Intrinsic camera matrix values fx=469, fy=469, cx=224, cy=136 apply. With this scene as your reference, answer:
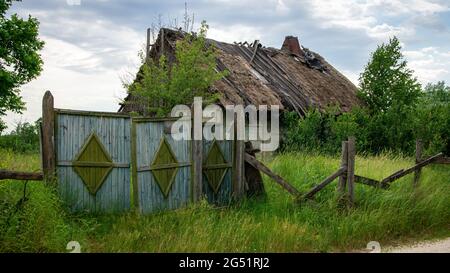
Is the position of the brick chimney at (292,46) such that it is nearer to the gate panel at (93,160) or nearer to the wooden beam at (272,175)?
the wooden beam at (272,175)

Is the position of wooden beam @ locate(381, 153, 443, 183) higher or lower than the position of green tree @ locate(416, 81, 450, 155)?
lower

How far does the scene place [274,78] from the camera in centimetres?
2134

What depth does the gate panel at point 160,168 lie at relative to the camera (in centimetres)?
823

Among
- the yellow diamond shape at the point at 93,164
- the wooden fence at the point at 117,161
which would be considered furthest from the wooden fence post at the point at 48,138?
the yellow diamond shape at the point at 93,164

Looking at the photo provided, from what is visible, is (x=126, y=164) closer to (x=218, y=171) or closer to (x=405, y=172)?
(x=218, y=171)

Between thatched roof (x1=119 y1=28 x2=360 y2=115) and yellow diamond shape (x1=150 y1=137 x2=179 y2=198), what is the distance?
25.9 ft

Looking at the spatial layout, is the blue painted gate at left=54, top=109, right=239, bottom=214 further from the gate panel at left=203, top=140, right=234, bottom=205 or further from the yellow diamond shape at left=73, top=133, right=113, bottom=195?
the gate panel at left=203, top=140, right=234, bottom=205

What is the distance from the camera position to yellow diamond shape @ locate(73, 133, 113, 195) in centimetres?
812

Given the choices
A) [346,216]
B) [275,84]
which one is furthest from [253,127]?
[346,216]

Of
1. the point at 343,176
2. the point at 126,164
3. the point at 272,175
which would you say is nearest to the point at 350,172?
the point at 343,176

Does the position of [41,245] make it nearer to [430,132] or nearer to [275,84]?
[430,132]

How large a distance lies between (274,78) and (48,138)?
14.8m

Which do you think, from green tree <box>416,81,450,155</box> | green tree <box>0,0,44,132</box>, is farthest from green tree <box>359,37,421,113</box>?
green tree <box>0,0,44,132</box>
